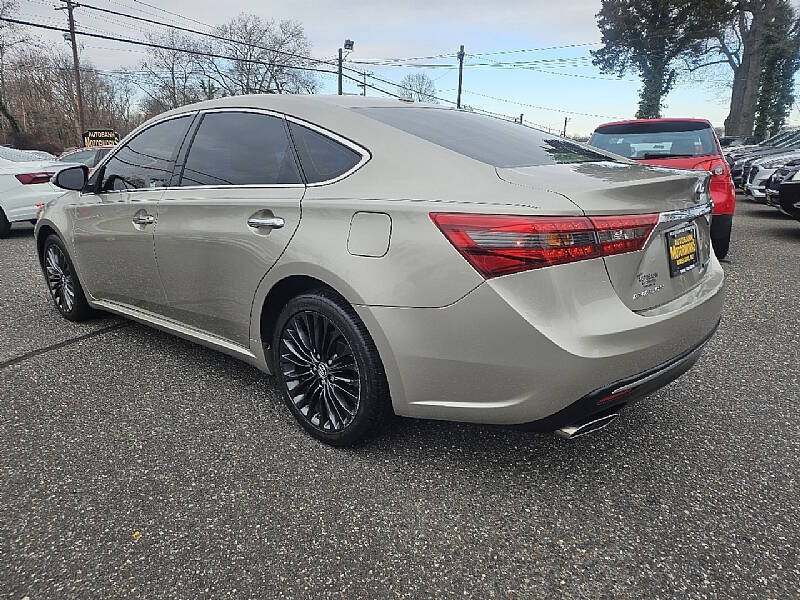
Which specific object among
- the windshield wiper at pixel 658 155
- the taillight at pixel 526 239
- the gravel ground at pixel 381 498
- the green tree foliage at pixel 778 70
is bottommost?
the gravel ground at pixel 381 498

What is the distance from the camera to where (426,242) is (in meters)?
1.96

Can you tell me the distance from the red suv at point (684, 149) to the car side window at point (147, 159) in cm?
446

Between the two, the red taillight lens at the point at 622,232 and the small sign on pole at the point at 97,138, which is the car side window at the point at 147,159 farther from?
the small sign on pole at the point at 97,138

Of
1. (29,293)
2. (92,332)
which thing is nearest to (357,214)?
(92,332)

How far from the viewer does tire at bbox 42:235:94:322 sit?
412 cm

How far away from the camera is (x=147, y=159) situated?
11.0 ft

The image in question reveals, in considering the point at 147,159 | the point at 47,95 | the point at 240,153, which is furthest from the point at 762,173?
the point at 47,95

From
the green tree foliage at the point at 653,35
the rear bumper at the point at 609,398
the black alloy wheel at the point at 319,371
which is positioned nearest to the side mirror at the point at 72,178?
the black alloy wheel at the point at 319,371

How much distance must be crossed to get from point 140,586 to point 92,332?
2854mm

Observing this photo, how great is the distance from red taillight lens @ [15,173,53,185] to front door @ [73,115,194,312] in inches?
223

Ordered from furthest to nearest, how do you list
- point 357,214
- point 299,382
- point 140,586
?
point 299,382, point 357,214, point 140,586

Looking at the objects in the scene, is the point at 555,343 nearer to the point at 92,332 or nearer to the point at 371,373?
the point at 371,373

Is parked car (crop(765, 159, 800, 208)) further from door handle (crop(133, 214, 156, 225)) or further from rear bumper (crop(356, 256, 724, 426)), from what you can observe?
door handle (crop(133, 214, 156, 225))

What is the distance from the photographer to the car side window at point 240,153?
8.50ft
